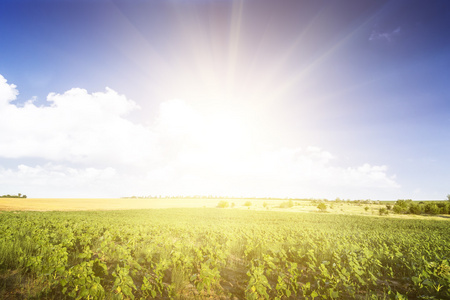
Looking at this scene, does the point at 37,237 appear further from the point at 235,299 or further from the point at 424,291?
the point at 424,291

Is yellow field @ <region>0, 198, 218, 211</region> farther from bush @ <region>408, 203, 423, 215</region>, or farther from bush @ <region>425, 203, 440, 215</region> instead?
bush @ <region>425, 203, 440, 215</region>

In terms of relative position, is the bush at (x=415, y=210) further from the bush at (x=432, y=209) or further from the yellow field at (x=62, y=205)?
the yellow field at (x=62, y=205)

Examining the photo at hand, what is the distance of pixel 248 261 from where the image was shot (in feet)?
34.9

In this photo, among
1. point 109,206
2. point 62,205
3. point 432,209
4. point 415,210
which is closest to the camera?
point 432,209

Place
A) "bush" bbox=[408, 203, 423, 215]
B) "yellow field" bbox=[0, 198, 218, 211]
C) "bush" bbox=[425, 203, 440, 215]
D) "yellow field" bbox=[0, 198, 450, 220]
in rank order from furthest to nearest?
"bush" bbox=[408, 203, 423, 215]
"bush" bbox=[425, 203, 440, 215]
"yellow field" bbox=[0, 198, 450, 220]
"yellow field" bbox=[0, 198, 218, 211]

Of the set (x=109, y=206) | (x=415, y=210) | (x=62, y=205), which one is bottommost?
(x=109, y=206)

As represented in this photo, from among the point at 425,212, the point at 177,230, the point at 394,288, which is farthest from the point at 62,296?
the point at 425,212

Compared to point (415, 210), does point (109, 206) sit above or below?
below

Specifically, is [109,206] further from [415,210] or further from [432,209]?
[432,209]

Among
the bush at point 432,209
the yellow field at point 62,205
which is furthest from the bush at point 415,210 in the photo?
the yellow field at point 62,205

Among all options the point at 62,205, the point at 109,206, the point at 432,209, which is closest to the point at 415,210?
the point at 432,209

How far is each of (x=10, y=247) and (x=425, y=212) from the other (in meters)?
96.7

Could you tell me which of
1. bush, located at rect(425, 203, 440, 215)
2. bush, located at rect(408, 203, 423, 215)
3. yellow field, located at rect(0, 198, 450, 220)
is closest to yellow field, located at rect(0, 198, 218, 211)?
yellow field, located at rect(0, 198, 450, 220)

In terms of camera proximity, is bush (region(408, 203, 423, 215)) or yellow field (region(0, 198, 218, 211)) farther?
bush (region(408, 203, 423, 215))
